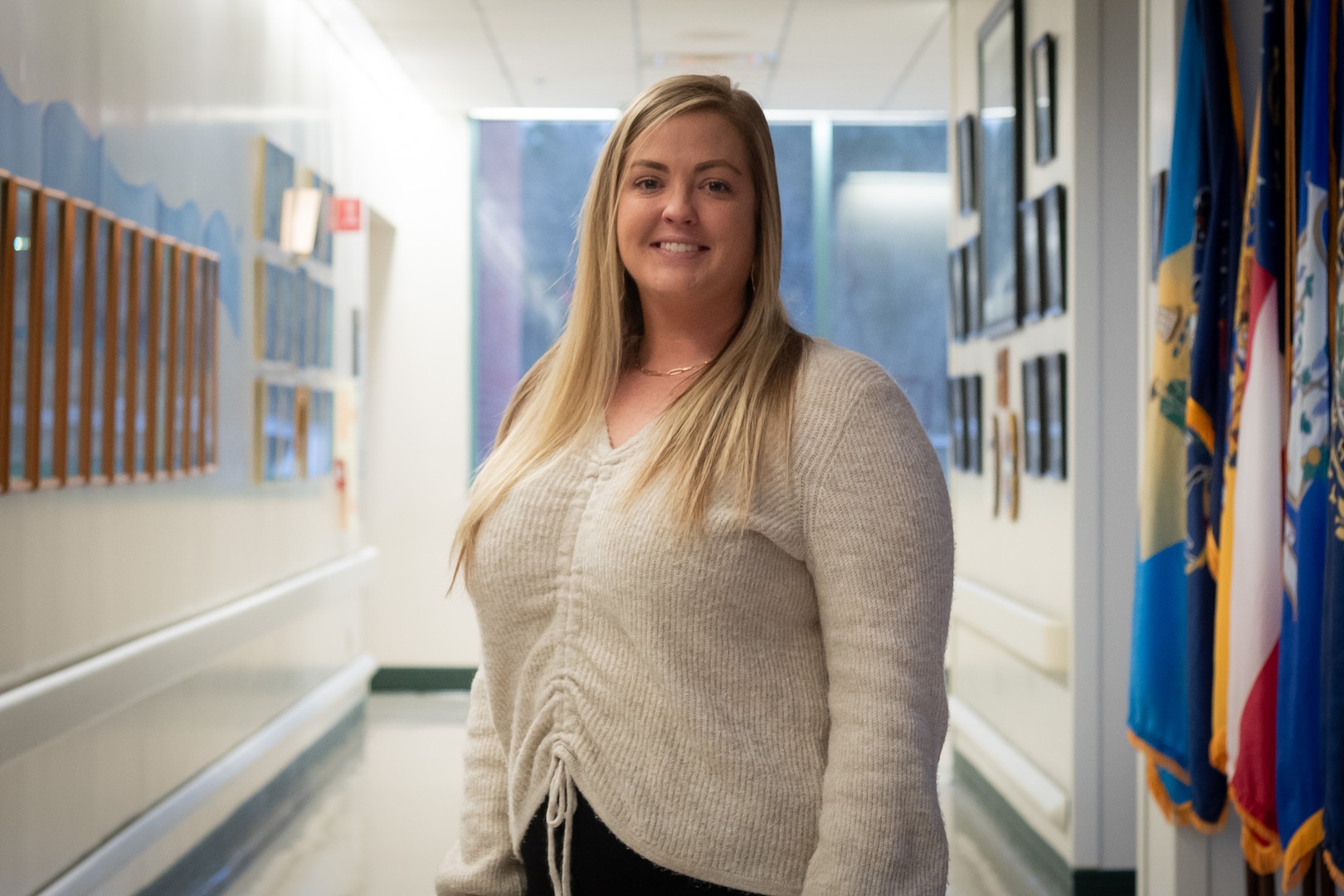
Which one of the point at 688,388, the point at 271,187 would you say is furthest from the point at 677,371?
the point at 271,187

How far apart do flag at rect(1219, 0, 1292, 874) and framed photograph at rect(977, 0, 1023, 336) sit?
2080 mm

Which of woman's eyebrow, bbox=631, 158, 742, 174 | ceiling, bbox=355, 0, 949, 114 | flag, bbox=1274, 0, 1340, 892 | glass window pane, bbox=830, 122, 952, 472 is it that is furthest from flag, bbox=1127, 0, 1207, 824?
glass window pane, bbox=830, 122, 952, 472

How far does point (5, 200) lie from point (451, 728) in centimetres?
436

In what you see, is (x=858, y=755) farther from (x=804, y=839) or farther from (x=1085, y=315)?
(x=1085, y=315)

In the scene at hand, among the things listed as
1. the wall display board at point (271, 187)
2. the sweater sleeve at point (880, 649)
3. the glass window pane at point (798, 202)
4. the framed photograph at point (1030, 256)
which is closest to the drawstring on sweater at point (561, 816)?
the sweater sleeve at point (880, 649)

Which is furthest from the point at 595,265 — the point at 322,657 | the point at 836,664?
the point at 322,657

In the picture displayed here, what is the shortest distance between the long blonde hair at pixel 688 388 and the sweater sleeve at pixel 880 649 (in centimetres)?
9

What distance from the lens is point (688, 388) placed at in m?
1.34

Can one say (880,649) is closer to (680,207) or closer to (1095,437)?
(680,207)

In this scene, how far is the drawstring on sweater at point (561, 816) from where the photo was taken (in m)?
1.25

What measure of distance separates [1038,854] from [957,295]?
2.31 metres

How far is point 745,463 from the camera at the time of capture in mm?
1207

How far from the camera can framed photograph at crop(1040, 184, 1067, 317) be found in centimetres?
392

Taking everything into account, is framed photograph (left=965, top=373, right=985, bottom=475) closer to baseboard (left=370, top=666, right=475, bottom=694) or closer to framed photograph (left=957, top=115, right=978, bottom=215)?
framed photograph (left=957, top=115, right=978, bottom=215)
